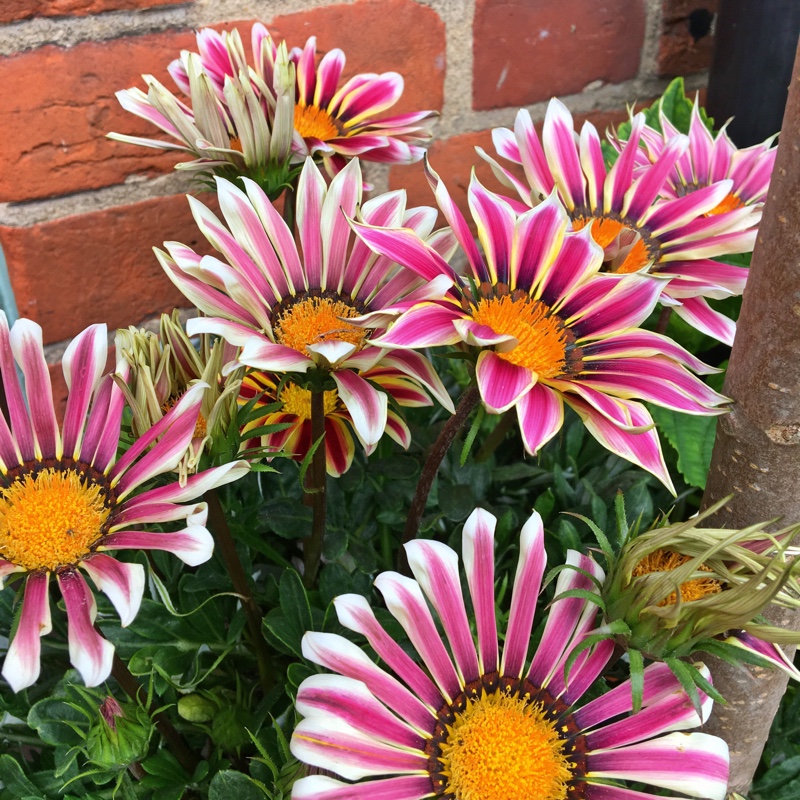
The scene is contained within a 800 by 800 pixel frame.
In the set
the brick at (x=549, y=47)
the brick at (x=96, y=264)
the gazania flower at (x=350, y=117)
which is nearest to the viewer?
the gazania flower at (x=350, y=117)

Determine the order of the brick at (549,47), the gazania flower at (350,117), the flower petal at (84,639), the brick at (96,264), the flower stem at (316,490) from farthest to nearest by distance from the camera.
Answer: the brick at (549,47), the brick at (96,264), the gazania flower at (350,117), the flower stem at (316,490), the flower petal at (84,639)

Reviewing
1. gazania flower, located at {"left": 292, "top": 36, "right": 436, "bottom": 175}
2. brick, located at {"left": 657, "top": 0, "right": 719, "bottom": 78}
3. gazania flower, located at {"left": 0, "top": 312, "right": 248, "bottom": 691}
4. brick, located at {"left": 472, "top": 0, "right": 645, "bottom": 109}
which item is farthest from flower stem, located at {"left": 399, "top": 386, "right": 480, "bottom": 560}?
brick, located at {"left": 657, "top": 0, "right": 719, "bottom": 78}

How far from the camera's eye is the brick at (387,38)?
663mm

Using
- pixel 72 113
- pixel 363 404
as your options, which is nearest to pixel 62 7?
pixel 72 113

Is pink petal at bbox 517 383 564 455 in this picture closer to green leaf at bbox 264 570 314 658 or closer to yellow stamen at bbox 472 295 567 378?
yellow stamen at bbox 472 295 567 378

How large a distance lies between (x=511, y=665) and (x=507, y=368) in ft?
0.50

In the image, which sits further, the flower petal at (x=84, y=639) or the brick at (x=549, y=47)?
the brick at (x=549, y=47)

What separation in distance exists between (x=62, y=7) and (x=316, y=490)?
396 mm

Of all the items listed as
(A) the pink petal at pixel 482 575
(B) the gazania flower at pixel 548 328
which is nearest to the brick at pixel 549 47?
(B) the gazania flower at pixel 548 328

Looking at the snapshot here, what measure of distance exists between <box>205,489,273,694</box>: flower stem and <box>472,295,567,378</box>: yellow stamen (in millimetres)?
156

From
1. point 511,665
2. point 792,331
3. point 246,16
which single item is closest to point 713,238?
point 792,331

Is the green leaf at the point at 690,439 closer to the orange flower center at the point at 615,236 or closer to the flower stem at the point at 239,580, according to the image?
the orange flower center at the point at 615,236

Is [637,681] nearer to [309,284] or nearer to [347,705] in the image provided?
[347,705]

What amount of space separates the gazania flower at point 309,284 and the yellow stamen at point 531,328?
0.12ft
